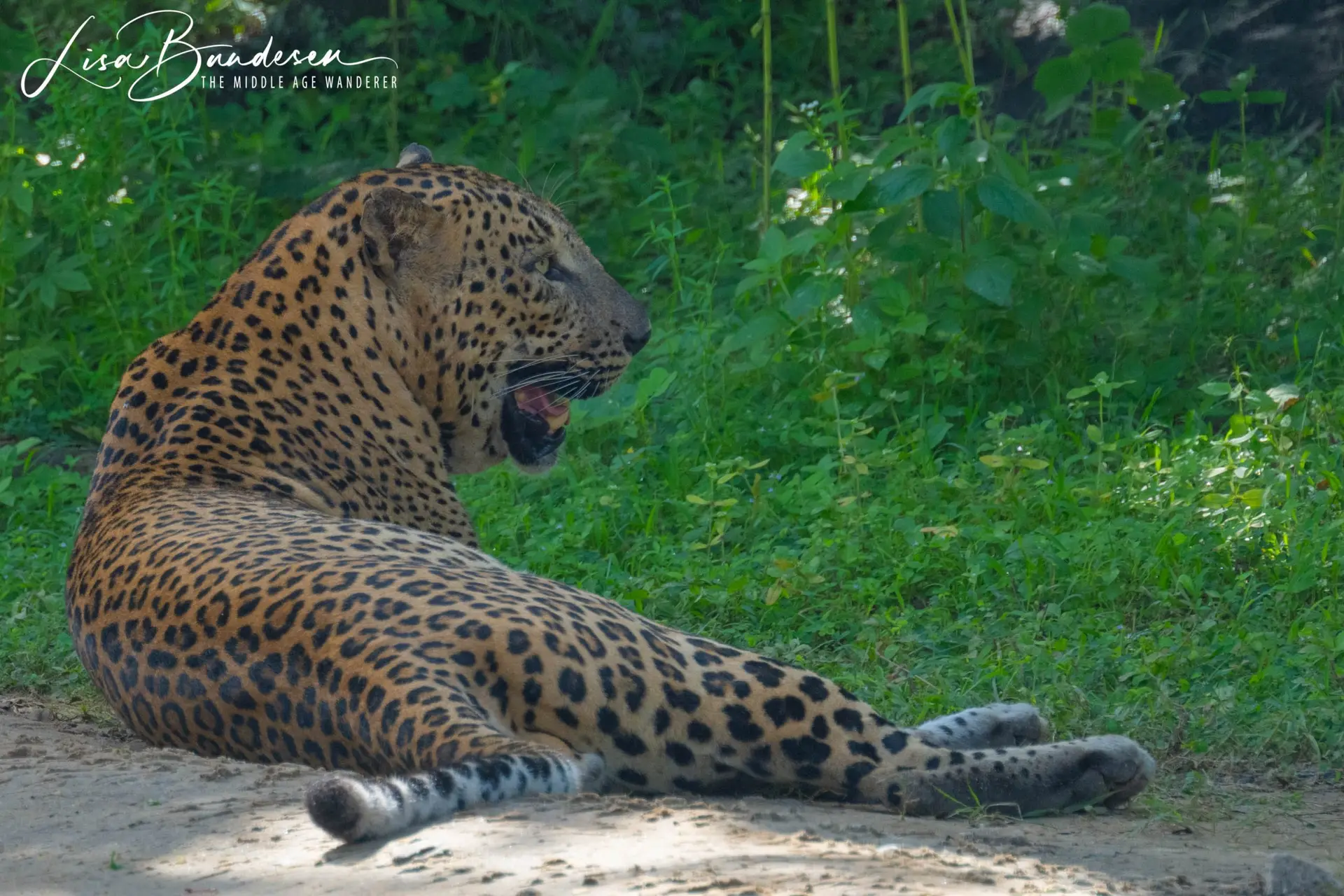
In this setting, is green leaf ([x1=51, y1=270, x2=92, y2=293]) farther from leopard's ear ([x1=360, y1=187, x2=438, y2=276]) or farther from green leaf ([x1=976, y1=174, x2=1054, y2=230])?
green leaf ([x1=976, y1=174, x2=1054, y2=230])

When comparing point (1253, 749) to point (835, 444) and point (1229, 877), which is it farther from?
point (835, 444)

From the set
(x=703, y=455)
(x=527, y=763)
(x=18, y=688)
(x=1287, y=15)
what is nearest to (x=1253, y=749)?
(x=527, y=763)

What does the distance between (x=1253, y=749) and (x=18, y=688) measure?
138 inches

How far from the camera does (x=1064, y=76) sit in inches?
297

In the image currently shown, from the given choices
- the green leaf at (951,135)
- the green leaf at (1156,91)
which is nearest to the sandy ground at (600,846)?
the green leaf at (951,135)

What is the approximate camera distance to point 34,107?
10.3 metres

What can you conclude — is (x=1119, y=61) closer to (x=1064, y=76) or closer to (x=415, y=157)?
(x=1064, y=76)

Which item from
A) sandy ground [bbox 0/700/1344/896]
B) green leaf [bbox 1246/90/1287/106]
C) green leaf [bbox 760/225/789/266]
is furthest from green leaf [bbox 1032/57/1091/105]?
sandy ground [bbox 0/700/1344/896]

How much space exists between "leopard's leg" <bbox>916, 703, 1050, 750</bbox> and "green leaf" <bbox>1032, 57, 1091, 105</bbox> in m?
4.06

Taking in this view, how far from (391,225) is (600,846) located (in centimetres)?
242

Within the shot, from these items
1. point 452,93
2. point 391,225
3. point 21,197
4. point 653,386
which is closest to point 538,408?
point 391,225

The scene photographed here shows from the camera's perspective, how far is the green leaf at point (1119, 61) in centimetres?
740

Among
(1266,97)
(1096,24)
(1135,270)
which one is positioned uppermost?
(1096,24)

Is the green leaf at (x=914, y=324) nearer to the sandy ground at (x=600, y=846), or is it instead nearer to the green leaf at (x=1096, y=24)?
the green leaf at (x=1096, y=24)
